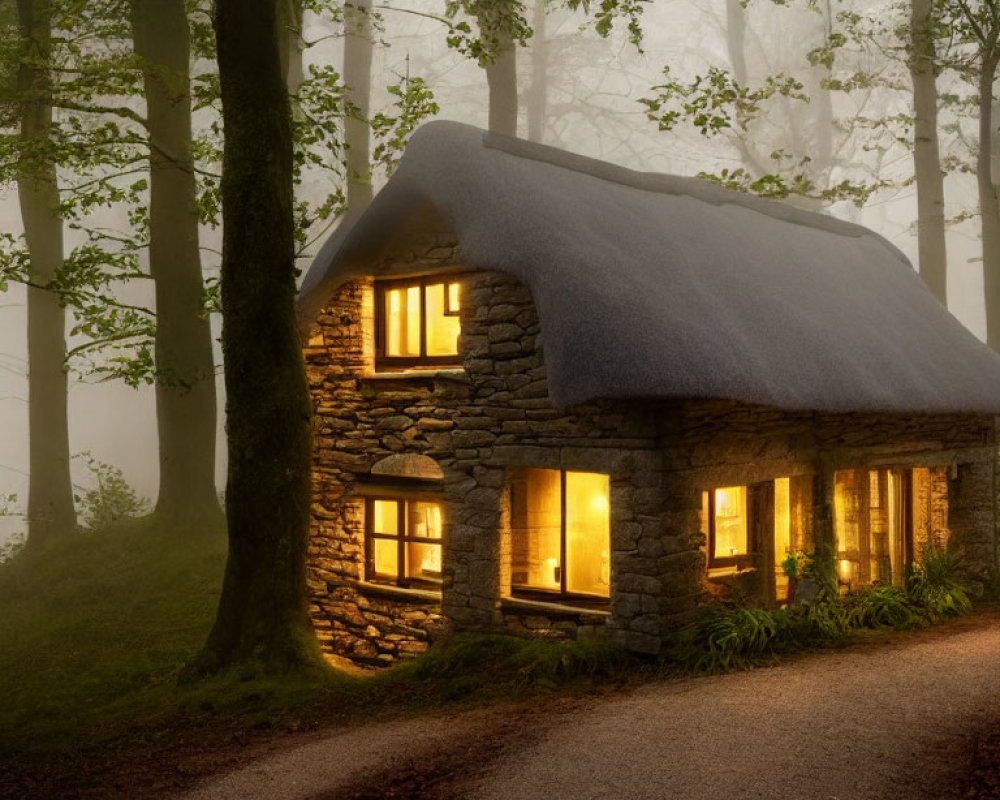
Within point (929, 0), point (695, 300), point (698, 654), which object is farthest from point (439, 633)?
point (929, 0)

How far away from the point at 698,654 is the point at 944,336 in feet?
19.7

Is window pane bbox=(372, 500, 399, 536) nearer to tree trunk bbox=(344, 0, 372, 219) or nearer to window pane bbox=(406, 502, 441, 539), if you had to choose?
window pane bbox=(406, 502, 441, 539)

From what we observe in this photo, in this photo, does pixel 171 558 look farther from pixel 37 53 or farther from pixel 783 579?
pixel 783 579

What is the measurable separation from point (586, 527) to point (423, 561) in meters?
2.10

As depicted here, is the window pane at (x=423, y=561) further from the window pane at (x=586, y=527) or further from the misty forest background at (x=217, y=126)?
the misty forest background at (x=217, y=126)

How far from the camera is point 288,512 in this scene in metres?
9.77

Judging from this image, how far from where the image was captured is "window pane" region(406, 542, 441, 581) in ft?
36.1

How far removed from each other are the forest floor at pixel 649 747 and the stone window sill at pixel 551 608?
97 centimetres

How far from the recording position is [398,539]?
11.3 meters

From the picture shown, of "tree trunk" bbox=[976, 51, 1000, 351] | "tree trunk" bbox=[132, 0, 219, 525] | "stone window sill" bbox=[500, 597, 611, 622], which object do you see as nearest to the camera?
"stone window sill" bbox=[500, 597, 611, 622]

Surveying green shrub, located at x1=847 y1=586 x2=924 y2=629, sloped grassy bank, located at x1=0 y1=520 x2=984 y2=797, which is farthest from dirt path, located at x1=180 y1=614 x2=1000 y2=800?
green shrub, located at x1=847 y1=586 x2=924 y2=629

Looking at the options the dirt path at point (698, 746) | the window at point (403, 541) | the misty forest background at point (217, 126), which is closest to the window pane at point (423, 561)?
the window at point (403, 541)

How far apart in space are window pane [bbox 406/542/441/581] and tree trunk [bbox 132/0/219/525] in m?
4.27

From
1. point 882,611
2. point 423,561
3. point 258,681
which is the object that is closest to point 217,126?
point 423,561
